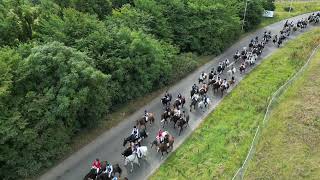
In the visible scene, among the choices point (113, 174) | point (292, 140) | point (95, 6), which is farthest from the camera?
point (95, 6)

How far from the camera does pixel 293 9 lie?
7600 cm

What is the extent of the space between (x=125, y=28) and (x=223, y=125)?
13.0 meters

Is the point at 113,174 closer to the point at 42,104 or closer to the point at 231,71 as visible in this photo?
the point at 42,104

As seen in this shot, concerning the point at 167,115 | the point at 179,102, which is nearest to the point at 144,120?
the point at 167,115

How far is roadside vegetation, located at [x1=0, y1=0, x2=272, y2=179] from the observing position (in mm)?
26734

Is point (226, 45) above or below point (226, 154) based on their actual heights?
above

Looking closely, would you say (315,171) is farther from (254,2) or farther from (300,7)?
(300,7)

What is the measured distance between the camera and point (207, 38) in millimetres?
50500

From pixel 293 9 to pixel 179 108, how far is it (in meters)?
48.5

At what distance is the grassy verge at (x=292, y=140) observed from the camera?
28.9m

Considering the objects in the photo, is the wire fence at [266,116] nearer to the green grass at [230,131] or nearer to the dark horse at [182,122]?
the green grass at [230,131]

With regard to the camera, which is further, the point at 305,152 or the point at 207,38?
the point at 207,38

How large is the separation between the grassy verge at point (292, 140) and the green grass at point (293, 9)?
29108mm

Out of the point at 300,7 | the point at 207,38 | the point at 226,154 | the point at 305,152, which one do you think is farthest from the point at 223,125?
the point at 300,7
